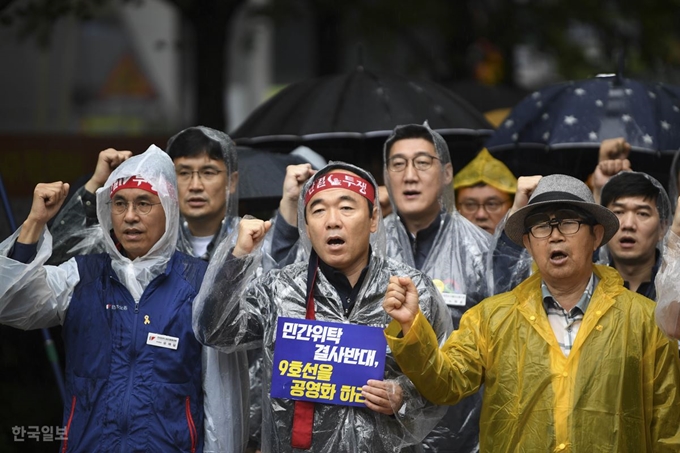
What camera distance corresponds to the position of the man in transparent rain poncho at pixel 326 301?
165 inches

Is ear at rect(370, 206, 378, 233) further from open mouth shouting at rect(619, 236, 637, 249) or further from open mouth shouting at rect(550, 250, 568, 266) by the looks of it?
open mouth shouting at rect(619, 236, 637, 249)

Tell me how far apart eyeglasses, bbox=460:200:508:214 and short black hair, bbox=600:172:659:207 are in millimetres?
1021

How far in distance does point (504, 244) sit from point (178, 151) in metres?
1.81

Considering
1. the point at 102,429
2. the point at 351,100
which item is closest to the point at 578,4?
the point at 351,100

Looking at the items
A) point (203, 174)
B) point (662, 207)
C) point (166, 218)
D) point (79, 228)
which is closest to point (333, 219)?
point (166, 218)

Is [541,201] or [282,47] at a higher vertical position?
[282,47]

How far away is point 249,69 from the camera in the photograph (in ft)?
68.8

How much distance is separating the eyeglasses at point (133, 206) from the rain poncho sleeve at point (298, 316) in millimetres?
465

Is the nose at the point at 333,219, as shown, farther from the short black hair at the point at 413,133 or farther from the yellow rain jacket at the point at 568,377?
the short black hair at the point at 413,133

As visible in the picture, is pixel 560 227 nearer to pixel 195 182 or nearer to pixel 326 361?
pixel 326 361

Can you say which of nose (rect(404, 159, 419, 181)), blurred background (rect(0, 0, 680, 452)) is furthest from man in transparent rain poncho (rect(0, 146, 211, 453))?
blurred background (rect(0, 0, 680, 452))

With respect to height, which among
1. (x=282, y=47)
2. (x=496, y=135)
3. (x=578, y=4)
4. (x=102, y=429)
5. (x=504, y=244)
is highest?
(x=282, y=47)

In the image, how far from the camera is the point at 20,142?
28.6 ft

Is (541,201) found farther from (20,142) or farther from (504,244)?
(20,142)
